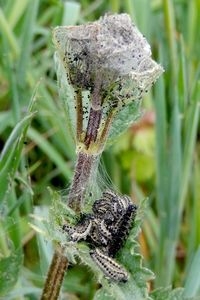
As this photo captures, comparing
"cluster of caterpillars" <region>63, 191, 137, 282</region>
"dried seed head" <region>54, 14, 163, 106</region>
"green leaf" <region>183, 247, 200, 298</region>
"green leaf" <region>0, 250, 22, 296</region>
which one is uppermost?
"dried seed head" <region>54, 14, 163, 106</region>

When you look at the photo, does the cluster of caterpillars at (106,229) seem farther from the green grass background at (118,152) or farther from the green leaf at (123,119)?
the green grass background at (118,152)

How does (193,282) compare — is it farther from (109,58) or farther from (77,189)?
(109,58)

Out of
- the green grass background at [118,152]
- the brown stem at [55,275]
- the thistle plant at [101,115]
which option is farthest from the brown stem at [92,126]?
the green grass background at [118,152]

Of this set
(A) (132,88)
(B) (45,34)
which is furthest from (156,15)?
(A) (132,88)

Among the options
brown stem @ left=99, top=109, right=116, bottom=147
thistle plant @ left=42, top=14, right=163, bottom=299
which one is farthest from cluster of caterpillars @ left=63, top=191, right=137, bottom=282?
brown stem @ left=99, top=109, right=116, bottom=147

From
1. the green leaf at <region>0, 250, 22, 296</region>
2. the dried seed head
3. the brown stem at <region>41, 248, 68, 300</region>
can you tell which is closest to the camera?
the dried seed head

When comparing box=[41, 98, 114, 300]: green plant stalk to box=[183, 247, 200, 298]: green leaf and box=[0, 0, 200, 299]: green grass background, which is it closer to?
box=[0, 0, 200, 299]: green grass background
